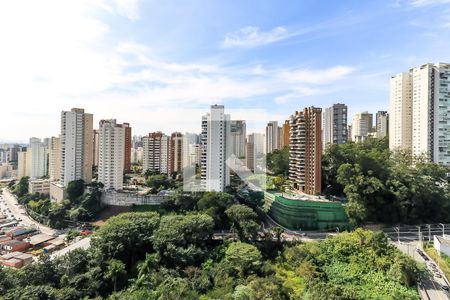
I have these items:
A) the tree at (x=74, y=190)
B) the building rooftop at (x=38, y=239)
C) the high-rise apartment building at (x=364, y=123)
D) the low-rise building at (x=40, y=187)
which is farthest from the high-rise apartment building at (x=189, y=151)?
the high-rise apartment building at (x=364, y=123)

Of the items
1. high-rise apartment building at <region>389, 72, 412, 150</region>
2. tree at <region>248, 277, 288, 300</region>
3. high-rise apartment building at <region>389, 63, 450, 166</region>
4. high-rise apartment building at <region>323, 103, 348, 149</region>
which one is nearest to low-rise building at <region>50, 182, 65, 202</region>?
tree at <region>248, 277, 288, 300</region>

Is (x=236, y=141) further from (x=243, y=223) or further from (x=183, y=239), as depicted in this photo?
(x=183, y=239)

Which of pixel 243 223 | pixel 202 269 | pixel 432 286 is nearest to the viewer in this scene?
pixel 432 286

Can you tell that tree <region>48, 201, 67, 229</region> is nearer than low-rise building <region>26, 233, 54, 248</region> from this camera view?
No

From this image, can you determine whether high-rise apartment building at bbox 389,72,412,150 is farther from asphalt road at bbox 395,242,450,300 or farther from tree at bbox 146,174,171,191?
tree at bbox 146,174,171,191

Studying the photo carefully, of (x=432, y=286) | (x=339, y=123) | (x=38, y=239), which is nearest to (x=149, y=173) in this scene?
(x=38, y=239)

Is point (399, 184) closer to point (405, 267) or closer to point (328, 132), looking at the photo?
point (405, 267)
